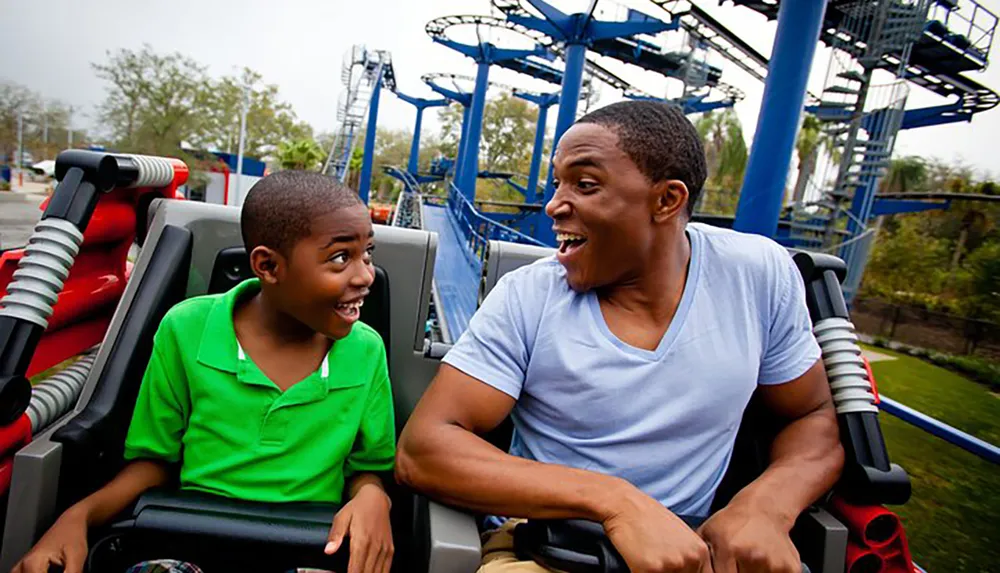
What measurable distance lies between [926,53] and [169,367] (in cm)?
1420

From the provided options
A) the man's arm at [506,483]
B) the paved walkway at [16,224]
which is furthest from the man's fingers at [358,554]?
the paved walkway at [16,224]

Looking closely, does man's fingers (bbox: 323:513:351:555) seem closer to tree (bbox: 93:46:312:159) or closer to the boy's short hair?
the boy's short hair

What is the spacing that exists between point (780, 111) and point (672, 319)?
15.7ft

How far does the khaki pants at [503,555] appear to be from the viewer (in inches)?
44.8

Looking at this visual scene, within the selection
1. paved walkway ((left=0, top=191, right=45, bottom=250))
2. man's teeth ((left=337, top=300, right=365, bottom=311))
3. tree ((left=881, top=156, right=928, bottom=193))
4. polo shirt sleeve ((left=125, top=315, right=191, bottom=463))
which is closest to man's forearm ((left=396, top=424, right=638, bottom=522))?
man's teeth ((left=337, top=300, right=365, bottom=311))

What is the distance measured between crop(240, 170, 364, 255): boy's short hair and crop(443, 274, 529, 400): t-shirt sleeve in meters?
0.39

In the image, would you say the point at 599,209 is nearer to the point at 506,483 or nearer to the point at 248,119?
the point at 506,483

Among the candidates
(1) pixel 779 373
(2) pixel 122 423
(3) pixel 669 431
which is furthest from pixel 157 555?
(1) pixel 779 373

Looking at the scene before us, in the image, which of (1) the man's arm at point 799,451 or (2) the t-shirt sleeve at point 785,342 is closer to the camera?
(1) the man's arm at point 799,451

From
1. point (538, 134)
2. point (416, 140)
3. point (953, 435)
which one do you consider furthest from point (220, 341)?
point (416, 140)

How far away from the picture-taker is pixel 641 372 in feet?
4.06

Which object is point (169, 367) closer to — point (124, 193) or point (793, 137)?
point (124, 193)

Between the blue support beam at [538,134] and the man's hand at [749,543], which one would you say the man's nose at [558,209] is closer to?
the man's hand at [749,543]

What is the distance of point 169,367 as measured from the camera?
127 centimetres
